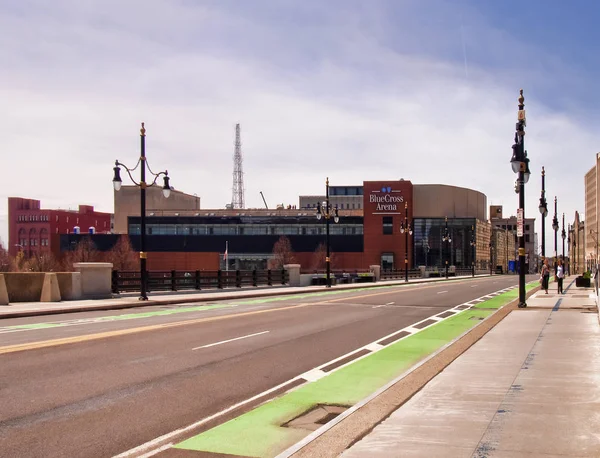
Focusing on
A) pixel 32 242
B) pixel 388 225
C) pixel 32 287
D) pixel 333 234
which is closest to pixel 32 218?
pixel 32 242

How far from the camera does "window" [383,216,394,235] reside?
120000 mm

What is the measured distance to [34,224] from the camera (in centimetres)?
15838

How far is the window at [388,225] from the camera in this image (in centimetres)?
12000

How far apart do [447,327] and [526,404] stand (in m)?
10.0

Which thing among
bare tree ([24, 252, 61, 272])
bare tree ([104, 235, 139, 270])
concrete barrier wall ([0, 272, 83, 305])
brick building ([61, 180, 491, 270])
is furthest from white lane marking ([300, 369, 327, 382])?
brick building ([61, 180, 491, 270])

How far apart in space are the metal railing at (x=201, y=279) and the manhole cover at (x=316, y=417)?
22133 mm

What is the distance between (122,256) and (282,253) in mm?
29780

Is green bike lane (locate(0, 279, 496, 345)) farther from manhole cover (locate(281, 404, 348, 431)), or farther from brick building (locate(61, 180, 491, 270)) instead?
brick building (locate(61, 180, 491, 270))

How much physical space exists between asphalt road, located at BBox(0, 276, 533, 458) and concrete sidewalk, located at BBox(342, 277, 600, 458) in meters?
2.46

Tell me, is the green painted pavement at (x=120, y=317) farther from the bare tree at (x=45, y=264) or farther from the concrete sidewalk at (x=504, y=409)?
the bare tree at (x=45, y=264)

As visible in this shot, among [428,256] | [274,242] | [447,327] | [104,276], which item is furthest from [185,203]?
[447,327]

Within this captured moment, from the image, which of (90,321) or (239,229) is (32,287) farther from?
(239,229)

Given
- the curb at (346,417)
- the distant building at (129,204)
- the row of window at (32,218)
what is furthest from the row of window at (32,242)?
the curb at (346,417)

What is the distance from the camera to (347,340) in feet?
49.8
